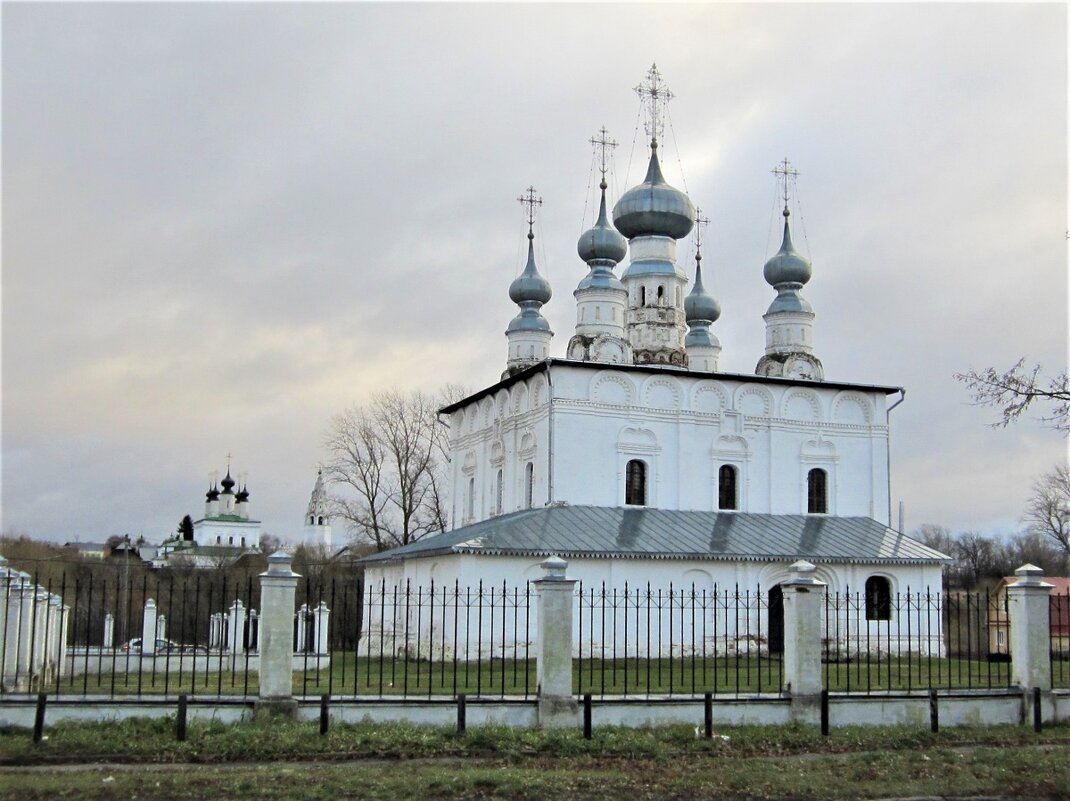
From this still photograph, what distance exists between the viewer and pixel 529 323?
37.2 metres

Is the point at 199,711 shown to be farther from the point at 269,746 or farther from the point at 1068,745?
the point at 1068,745

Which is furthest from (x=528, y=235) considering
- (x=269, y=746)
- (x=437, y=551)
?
(x=269, y=746)

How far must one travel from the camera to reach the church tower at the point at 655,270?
31938mm

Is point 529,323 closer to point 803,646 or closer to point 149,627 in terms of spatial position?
point 149,627

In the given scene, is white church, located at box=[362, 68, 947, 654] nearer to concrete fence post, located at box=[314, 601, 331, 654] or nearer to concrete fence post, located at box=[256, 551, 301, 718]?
concrete fence post, located at box=[314, 601, 331, 654]

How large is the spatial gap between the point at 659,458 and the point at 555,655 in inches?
628

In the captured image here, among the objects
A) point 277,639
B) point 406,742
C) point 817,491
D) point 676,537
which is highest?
point 817,491

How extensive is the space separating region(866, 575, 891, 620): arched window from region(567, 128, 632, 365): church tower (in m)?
7.99

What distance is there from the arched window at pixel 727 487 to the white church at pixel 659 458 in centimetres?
3

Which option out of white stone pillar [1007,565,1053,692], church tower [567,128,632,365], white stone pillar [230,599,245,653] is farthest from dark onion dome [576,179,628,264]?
white stone pillar [1007,565,1053,692]

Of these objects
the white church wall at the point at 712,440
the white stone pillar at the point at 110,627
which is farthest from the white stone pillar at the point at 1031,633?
the white church wall at the point at 712,440

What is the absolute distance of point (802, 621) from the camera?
13.9 metres

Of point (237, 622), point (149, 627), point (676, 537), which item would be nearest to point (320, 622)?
point (237, 622)

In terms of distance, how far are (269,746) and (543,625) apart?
3233 millimetres
